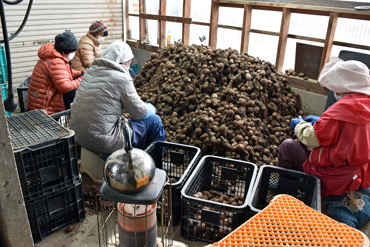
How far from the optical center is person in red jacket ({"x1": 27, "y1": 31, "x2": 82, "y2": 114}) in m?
3.85

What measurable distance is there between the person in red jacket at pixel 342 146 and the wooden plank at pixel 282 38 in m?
2.54

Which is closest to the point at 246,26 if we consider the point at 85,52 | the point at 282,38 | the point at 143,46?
the point at 282,38

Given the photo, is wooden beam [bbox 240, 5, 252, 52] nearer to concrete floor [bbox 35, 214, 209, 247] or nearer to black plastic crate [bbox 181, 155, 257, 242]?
black plastic crate [bbox 181, 155, 257, 242]

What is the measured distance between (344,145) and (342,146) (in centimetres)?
2

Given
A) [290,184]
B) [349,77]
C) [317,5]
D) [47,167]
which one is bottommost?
[290,184]

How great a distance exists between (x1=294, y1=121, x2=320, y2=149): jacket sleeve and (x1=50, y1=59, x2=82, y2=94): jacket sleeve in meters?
2.84

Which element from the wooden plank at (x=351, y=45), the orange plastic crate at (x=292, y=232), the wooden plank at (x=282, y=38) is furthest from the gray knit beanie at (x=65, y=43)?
the wooden plank at (x=351, y=45)

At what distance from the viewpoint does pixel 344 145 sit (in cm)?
250

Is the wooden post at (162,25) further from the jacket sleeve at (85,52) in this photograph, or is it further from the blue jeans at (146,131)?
the blue jeans at (146,131)

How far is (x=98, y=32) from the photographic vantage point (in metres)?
5.54

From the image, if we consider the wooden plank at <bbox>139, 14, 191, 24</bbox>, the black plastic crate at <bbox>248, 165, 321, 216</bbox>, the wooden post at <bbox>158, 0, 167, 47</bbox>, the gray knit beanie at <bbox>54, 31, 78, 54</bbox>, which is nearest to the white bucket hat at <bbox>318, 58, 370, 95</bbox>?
the black plastic crate at <bbox>248, 165, 321, 216</bbox>

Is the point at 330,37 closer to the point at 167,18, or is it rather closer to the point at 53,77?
the point at 167,18

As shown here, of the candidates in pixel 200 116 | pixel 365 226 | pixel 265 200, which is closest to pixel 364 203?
pixel 365 226

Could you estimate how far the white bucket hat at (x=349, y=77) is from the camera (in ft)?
8.20
